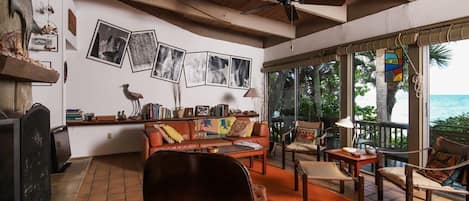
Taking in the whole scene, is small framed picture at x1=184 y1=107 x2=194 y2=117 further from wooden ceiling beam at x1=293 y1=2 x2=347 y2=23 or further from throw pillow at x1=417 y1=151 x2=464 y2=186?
throw pillow at x1=417 y1=151 x2=464 y2=186

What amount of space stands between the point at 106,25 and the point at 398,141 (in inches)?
218

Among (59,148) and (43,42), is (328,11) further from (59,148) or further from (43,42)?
(59,148)

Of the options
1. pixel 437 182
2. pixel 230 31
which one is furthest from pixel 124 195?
pixel 230 31

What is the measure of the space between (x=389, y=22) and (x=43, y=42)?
463 cm

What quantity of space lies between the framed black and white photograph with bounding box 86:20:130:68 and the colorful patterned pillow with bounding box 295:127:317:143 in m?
3.78

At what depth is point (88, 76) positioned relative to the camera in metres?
5.01

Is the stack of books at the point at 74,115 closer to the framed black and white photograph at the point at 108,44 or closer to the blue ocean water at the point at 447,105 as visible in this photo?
the framed black and white photograph at the point at 108,44

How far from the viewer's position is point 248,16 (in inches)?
213

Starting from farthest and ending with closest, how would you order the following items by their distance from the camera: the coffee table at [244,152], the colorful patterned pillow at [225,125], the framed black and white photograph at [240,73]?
1. the framed black and white photograph at [240,73]
2. the colorful patterned pillow at [225,125]
3. the coffee table at [244,152]

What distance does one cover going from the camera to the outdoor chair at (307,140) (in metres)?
4.27

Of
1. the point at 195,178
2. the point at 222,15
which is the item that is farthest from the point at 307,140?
the point at 195,178

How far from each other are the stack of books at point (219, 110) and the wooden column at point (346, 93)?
2.63m

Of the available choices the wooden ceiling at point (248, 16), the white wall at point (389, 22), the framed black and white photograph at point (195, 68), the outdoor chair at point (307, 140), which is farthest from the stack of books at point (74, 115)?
the white wall at point (389, 22)

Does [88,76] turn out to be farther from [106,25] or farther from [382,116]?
[382,116]
